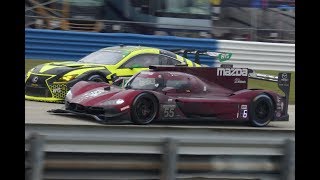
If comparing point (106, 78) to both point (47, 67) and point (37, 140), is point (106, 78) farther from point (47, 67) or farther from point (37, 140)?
point (37, 140)

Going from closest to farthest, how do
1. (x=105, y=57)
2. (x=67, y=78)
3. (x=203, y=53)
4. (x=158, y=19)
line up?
(x=67, y=78) < (x=105, y=57) < (x=203, y=53) < (x=158, y=19)

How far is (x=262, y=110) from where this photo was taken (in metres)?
9.86

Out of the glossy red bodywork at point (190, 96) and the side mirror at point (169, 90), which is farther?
the side mirror at point (169, 90)

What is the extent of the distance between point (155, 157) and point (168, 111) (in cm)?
544

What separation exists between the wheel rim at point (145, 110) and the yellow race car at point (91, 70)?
4.47 feet

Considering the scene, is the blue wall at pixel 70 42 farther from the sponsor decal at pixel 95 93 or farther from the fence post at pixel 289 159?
the fence post at pixel 289 159

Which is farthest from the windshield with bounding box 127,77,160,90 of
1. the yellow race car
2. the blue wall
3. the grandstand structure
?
the grandstand structure

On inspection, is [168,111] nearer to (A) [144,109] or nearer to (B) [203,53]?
(A) [144,109]

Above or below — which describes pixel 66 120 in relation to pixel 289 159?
below

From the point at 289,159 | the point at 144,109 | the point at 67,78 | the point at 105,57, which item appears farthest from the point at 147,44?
the point at 289,159

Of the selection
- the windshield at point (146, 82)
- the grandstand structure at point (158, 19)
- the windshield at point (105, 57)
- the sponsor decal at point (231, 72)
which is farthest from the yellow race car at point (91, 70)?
the grandstand structure at point (158, 19)

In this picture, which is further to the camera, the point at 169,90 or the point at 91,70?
the point at 91,70

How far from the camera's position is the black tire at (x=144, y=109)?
8.88 metres
